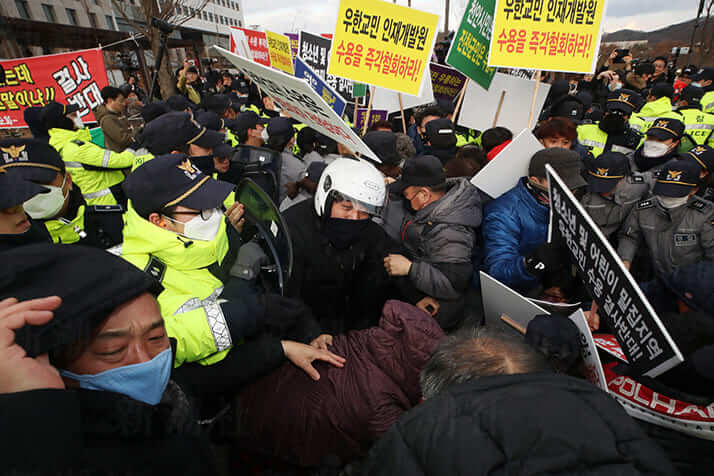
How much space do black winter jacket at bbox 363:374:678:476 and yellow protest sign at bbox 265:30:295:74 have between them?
19.8 feet

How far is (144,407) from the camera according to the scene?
94 cm

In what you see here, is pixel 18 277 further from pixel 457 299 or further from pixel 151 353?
pixel 457 299

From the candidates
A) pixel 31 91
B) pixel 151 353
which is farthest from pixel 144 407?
pixel 31 91

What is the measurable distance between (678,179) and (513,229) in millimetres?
1499

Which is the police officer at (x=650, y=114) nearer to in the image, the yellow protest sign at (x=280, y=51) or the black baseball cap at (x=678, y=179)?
the black baseball cap at (x=678, y=179)

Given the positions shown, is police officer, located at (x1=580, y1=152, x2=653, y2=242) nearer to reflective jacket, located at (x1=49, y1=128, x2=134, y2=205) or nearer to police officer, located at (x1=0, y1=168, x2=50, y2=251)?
police officer, located at (x1=0, y1=168, x2=50, y2=251)

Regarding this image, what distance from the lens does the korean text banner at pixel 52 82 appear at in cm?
577

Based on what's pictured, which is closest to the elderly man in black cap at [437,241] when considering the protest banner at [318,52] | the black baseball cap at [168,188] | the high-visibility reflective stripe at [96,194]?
the black baseball cap at [168,188]

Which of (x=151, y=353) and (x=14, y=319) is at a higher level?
(x=14, y=319)

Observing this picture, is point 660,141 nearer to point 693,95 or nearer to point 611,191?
point 611,191

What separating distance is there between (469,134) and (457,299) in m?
5.05

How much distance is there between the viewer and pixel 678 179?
2824mm

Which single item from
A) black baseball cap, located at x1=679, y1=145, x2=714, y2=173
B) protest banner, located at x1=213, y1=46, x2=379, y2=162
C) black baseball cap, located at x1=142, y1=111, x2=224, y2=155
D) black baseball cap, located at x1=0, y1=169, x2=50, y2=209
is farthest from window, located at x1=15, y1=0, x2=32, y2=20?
black baseball cap, located at x1=679, y1=145, x2=714, y2=173

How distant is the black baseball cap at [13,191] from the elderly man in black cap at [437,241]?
2.15 metres
